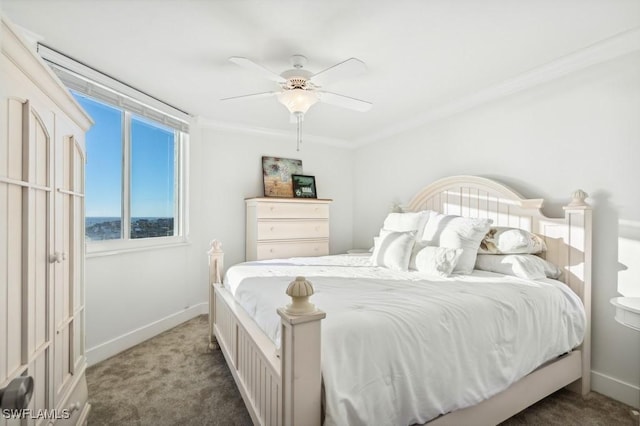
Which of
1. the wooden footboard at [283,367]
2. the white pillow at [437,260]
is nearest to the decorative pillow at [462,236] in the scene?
the white pillow at [437,260]

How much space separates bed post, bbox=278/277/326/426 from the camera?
1042 mm

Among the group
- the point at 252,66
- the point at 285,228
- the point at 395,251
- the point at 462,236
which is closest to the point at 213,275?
the point at 285,228

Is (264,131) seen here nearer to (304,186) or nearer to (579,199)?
(304,186)

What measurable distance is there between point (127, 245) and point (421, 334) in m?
2.68

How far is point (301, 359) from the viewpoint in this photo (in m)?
1.05

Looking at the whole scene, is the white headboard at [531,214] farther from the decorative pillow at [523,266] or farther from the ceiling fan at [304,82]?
the ceiling fan at [304,82]

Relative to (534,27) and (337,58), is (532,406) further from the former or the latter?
(337,58)

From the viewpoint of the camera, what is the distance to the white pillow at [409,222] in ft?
9.16

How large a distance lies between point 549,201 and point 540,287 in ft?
2.76

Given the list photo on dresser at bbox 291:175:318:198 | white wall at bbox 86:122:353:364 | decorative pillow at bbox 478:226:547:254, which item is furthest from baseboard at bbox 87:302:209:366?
decorative pillow at bbox 478:226:547:254

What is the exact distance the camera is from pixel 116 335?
2670 mm

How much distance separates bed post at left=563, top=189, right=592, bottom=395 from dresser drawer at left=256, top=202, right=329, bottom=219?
8.44 ft

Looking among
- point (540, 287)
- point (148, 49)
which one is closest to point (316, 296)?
point (540, 287)

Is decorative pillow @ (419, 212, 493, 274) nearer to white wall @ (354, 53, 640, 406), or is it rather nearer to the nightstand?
white wall @ (354, 53, 640, 406)
